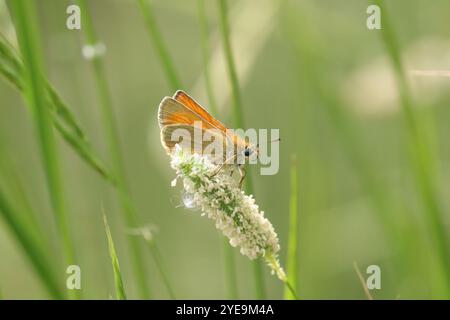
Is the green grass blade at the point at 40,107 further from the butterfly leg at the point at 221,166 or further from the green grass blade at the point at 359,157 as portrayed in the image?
the green grass blade at the point at 359,157

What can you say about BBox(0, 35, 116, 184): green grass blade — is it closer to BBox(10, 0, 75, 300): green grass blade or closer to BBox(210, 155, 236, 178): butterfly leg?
BBox(10, 0, 75, 300): green grass blade

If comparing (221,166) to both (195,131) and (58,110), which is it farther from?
(58,110)

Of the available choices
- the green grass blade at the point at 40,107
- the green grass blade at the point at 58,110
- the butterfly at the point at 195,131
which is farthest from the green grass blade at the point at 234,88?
the green grass blade at the point at 40,107

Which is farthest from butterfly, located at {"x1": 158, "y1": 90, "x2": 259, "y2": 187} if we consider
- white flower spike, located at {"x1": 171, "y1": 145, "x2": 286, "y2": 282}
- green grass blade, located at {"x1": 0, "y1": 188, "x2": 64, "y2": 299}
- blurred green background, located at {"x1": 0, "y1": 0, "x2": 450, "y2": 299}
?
green grass blade, located at {"x1": 0, "y1": 188, "x2": 64, "y2": 299}

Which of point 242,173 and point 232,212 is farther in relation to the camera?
point 242,173

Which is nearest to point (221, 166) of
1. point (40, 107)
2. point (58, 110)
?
point (58, 110)

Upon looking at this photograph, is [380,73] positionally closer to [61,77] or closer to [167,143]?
[167,143]
